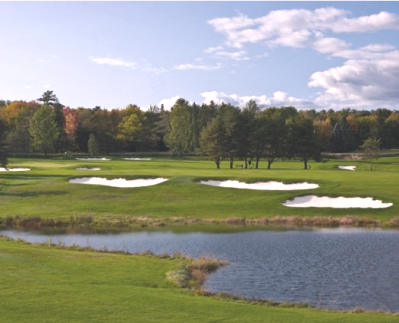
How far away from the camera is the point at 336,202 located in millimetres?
48969

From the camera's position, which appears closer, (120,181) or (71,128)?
(120,181)

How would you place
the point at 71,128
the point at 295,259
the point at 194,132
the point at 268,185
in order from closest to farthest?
the point at 295,259, the point at 268,185, the point at 71,128, the point at 194,132

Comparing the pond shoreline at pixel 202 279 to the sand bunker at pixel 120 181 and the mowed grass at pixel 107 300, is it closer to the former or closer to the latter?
the mowed grass at pixel 107 300

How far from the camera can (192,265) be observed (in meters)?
27.8

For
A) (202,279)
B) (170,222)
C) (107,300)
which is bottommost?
(170,222)

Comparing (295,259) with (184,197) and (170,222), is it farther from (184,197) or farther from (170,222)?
(184,197)

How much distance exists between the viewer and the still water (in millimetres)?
22391

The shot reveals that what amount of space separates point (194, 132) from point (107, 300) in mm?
130152

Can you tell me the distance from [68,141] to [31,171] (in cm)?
6095

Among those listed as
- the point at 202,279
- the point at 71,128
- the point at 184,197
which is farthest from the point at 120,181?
the point at 71,128

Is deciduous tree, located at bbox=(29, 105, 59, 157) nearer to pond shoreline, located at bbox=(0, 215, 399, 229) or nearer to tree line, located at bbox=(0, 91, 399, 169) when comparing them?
tree line, located at bbox=(0, 91, 399, 169)

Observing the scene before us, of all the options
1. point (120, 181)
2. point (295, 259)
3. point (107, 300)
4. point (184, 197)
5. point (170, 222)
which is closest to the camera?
point (107, 300)

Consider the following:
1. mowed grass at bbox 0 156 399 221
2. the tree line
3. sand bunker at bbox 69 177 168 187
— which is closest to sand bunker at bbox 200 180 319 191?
mowed grass at bbox 0 156 399 221

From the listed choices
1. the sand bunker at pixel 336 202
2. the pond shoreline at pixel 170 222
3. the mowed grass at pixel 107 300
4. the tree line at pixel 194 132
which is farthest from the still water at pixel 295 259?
the tree line at pixel 194 132
